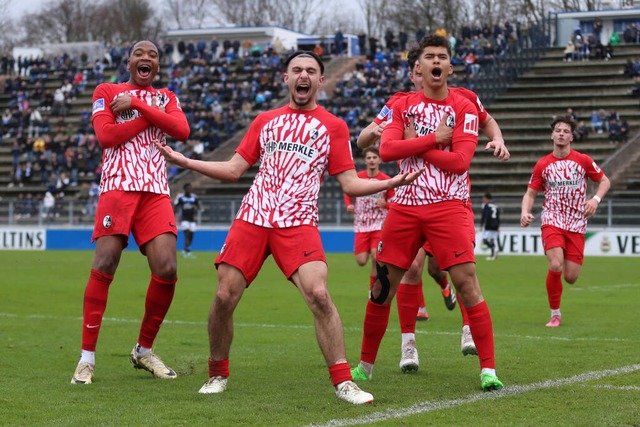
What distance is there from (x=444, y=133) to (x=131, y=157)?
2.48 m

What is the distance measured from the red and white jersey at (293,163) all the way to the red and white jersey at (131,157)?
4.32 feet

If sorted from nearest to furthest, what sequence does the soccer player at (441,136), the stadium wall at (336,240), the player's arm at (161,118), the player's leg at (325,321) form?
the player's leg at (325,321) < the soccer player at (441,136) < the player's arm at (161,118) < the stadium wall at (336,240)

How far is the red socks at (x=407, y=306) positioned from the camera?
929 cm

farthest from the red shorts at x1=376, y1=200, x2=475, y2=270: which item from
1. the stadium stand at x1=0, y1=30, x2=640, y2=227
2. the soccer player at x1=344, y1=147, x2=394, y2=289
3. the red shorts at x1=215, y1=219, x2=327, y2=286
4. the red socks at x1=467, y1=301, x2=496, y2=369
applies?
the stadium stand at x1=0, y1=30, x2=640, y2=227

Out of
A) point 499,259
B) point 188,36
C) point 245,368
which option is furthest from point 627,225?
point 188,36

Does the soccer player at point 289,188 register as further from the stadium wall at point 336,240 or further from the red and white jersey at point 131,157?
the stadium wall at point 336,240

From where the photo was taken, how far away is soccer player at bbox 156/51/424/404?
761 centimetres

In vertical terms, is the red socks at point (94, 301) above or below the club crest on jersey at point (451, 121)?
below

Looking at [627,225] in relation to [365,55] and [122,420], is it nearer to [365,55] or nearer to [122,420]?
[365,55]

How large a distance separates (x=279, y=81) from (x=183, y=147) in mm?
7441

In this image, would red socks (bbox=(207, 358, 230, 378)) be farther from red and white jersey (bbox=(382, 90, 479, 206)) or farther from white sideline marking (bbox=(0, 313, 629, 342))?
white sideline marking (bbox=(0, 313, 629, 342))

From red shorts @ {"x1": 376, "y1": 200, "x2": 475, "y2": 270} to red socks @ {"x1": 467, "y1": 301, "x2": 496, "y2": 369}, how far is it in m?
0.37

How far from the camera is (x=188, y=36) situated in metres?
67.3

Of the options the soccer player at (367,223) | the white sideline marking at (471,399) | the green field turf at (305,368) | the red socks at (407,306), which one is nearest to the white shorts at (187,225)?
the green field turf at (305,368)
